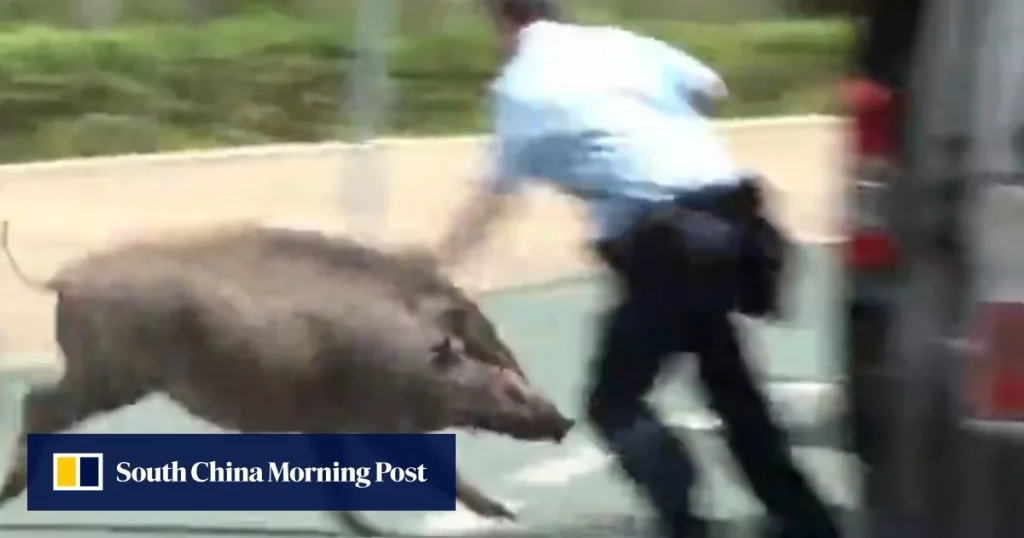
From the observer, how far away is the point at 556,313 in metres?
4.00

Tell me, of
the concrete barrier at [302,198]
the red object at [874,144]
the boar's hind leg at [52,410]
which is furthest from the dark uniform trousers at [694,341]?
the boar's hind leg at [52,410]

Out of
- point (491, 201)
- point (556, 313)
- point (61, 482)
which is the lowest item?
point (61, 482)

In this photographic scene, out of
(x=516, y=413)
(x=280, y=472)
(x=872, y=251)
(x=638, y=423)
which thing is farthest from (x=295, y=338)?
(x=872, y=251)

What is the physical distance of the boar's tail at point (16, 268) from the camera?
14.2 feet

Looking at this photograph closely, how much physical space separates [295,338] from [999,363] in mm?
1931

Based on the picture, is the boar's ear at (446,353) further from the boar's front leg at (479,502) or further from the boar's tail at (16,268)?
the boar's tail at (16,268)

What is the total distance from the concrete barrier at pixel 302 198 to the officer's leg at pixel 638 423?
0.69 feet

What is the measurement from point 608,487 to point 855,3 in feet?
4.50

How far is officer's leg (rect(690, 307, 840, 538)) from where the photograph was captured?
12.6 feet

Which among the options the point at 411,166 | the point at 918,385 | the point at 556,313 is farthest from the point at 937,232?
the point at 411,166

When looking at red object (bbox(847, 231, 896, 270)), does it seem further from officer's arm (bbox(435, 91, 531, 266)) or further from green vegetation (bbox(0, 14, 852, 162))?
officer's arm (bbox(435, 91, 531, 266))

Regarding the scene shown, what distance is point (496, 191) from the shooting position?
4.01 m

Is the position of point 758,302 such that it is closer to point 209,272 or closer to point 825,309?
point 825,309

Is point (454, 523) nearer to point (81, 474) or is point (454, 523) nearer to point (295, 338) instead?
point (295, 338)
